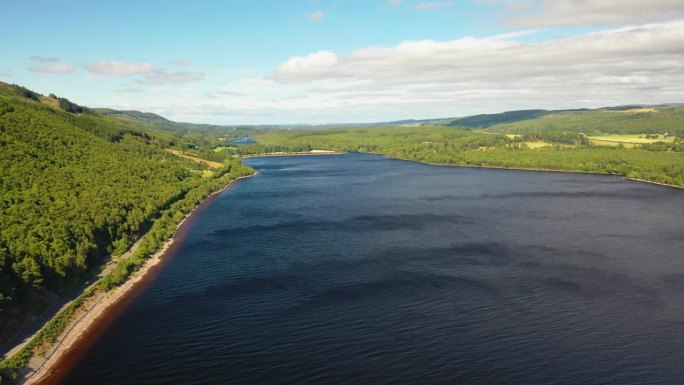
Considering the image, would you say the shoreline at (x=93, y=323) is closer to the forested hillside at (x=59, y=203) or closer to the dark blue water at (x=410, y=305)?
the dark blue water at (x=410, y=305)

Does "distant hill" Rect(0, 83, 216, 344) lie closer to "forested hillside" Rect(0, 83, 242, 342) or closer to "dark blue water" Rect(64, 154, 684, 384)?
"forested hillside" Rect(0, 83, 242, 342)

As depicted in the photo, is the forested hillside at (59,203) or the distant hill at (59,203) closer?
the distant hill at (59,203)

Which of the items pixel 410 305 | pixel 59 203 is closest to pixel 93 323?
pixel 59 203

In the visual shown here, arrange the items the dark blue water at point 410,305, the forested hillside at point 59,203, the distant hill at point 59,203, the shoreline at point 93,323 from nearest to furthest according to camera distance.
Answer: the shoreline at point 93,323 → the dark blue water at point 410,305 → the distant hill at point 59,203 → the forested hillside at point 59,203

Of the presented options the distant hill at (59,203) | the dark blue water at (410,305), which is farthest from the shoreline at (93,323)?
the distant hill at (59,203)

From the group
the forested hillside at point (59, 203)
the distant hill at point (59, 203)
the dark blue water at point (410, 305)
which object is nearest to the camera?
the dark blue water at point (410, 305)

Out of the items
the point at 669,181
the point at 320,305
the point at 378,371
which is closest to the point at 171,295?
the point at 320,305
